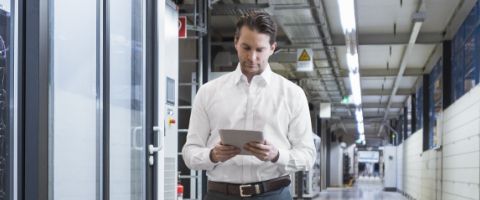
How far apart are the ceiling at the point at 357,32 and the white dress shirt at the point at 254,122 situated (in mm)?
6005

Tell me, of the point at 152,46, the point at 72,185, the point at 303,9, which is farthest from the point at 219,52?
the point at 72,185

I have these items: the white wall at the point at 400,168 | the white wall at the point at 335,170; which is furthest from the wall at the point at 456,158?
the white wall at the point at 335,170

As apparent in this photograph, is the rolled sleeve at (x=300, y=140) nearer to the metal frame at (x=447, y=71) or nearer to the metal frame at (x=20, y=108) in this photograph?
the metal frame at (x=20, y=108)

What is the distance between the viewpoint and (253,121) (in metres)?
2.08

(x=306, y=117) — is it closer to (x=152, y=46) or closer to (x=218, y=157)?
(x=218, y=157)

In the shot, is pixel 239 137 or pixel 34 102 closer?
pixel 239 137

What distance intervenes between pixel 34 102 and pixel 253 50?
136cm

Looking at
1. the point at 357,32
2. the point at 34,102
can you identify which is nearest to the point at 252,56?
the point at 34,102

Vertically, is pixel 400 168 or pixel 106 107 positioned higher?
pixel 106 107

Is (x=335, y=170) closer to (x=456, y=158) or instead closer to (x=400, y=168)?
(x=400, y=168)

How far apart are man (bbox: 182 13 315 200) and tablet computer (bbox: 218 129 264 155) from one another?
3.0 inches

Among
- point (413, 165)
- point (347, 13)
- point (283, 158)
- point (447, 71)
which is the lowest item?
point (413, 165)

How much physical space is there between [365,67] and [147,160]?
1196 centimetres

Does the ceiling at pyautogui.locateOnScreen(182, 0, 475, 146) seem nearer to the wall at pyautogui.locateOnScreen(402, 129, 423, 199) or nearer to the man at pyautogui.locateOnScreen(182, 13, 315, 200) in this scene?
the wall at pyautogui.locateOnScreen(402, 129, 423, 199)
